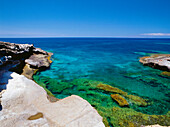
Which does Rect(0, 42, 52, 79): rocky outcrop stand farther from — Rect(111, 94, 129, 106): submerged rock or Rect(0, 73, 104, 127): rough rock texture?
Rect(111, 94, 129, 106): submerged rock

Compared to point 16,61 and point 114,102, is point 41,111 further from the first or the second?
point 16,61

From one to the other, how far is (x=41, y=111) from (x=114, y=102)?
9.33 meters

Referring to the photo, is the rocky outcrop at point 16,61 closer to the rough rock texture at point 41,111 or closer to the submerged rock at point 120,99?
the rough rock texture at point 41,111

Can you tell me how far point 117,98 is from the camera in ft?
49.1

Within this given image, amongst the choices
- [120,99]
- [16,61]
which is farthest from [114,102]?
[16,61]

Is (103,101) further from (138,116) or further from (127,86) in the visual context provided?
(127,86)

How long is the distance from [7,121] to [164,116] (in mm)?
16023

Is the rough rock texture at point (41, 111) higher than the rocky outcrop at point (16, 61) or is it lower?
lower

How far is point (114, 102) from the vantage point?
14406 mm

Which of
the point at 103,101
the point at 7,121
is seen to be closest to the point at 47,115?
the point at 7,121

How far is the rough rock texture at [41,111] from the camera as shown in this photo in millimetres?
8844

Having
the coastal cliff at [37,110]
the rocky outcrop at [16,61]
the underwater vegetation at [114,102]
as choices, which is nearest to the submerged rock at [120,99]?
the underwater vegetation at [114,102]

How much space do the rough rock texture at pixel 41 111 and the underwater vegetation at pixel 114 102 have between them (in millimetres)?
2663

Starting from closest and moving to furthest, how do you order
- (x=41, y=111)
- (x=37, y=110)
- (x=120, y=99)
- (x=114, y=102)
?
(x=41, y=111) → (x=37, y=110) → (x=114, y=102) → (x=120, y=99)
